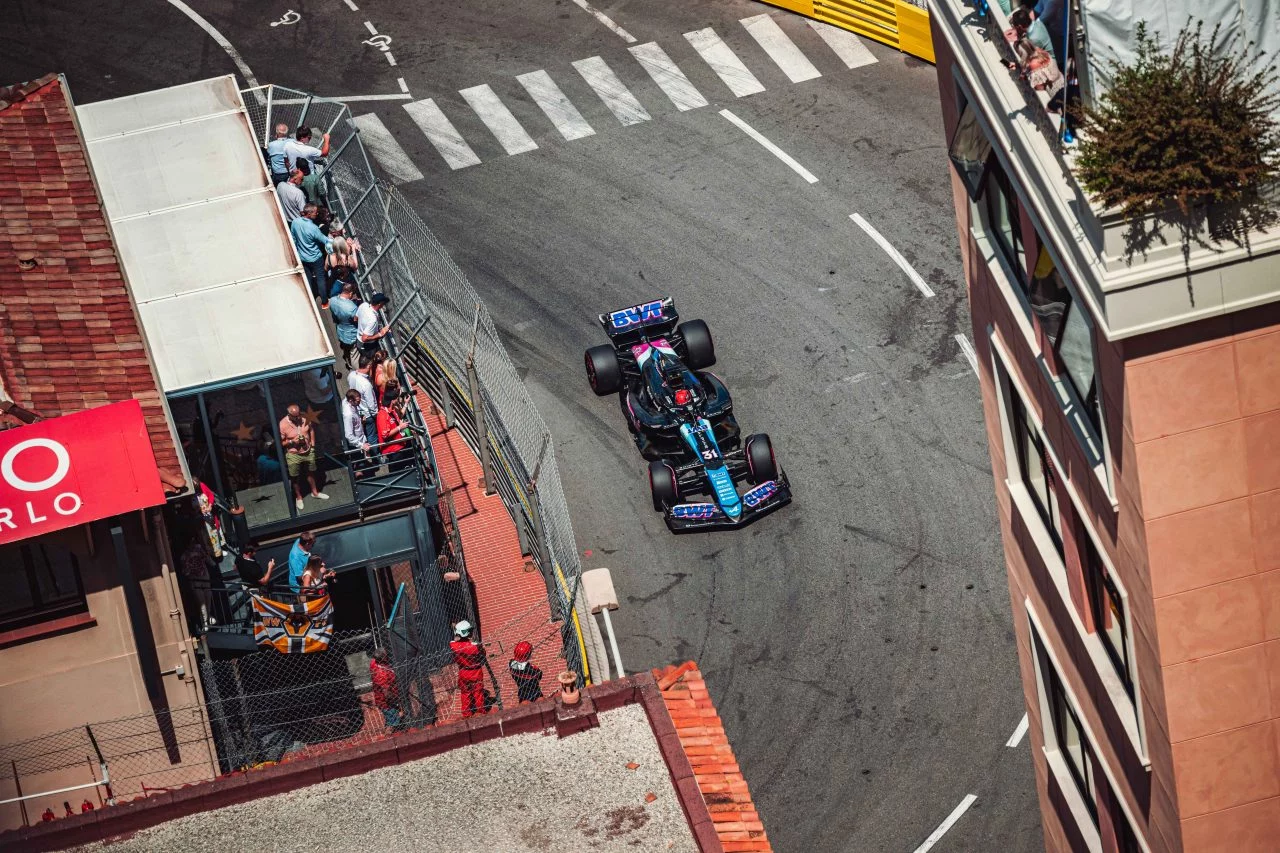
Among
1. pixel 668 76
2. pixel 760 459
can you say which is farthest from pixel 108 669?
pixel 668 76

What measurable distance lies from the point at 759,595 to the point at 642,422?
3223 millimetres

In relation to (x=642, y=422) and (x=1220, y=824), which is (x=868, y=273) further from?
(x=1220, y=824)

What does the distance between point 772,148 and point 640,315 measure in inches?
261

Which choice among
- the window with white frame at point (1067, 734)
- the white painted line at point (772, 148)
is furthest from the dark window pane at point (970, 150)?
the white painted line at point (772, 148)

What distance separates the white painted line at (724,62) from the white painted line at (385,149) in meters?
6.29

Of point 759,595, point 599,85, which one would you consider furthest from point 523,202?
point 759,595

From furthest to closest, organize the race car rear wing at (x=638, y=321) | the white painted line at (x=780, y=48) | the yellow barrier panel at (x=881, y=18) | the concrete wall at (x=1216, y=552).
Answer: the white painted line at (x=780, y=48) → the yellow barrier panel at (x=881, y=18) → the race car rear wing at (x=638, y=321) → the concrete wall at (x=1216, y=552)

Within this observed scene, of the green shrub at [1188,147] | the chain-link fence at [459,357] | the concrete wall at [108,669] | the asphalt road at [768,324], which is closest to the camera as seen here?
the green shrub at [1188,147]

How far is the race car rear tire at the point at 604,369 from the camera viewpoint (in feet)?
86.7

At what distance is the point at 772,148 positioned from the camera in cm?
3148

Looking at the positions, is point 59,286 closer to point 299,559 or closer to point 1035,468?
point 299,559

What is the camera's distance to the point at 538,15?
116 ft

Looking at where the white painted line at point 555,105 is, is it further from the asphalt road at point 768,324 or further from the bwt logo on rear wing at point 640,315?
the bwt logo on rear wing at point 640,315

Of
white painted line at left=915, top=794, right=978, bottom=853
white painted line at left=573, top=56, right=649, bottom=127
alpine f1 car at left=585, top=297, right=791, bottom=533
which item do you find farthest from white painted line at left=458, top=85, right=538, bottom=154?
white painted line at left=915, top=794, right=978, bottom=853
